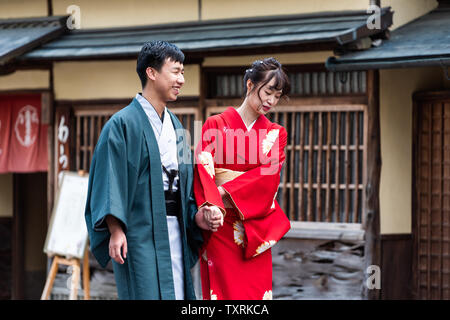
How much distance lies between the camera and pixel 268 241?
5.21 meters

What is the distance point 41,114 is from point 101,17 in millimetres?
1487

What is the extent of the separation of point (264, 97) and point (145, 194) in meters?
1.05

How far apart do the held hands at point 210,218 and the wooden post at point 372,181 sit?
153 inches

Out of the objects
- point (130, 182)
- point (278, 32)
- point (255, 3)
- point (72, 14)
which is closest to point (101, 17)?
point (72, 14)

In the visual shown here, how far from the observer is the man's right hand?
4441mm

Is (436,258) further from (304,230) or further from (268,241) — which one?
(268,241)

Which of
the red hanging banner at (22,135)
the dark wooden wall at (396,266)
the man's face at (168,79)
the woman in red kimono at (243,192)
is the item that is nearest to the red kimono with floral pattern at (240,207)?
the woman in red kimono at (243,192)

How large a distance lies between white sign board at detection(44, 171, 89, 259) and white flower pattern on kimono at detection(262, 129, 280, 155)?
4.28 metres

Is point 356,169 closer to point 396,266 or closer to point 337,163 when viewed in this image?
point 337,163

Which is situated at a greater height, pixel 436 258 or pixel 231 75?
pixel 231 75

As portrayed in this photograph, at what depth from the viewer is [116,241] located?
175 inches

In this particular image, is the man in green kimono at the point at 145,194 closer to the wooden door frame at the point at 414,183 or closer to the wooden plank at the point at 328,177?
the wooden plank at the point at 328,177

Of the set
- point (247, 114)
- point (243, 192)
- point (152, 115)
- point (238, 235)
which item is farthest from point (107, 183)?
point (247, 114)

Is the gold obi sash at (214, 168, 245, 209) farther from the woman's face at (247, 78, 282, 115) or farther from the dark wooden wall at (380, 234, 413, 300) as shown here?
the dark wooden wall at (380, 234, 413, 300)
